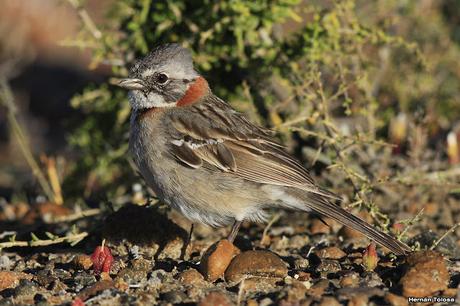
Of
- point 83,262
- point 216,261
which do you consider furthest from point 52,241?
point 216,261

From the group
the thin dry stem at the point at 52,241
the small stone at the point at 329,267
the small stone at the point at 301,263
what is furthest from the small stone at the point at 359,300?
the thin dry stem at the point at 52,241

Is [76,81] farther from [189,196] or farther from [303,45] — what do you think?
[189,196]

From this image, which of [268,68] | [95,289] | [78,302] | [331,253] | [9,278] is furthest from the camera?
[268,68]

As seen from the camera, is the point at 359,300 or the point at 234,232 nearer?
the point at 359,300

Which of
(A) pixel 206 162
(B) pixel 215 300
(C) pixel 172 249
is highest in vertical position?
(A) pixel 206 162

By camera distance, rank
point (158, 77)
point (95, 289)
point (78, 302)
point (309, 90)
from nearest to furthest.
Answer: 1. point (78, 302)
2. point (95, 289)
3. point (158, 77)
4. point (309, 90)

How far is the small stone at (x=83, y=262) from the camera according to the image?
5191 mm

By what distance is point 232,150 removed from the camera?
5.67 m

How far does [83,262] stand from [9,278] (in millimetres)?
558

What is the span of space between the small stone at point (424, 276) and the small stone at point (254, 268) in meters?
0.85

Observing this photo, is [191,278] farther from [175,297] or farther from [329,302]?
[329,302]

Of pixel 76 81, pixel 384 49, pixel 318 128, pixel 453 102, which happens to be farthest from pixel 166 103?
pixel 76 81

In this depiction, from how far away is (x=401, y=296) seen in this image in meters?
4.36

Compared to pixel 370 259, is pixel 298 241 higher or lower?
lower
